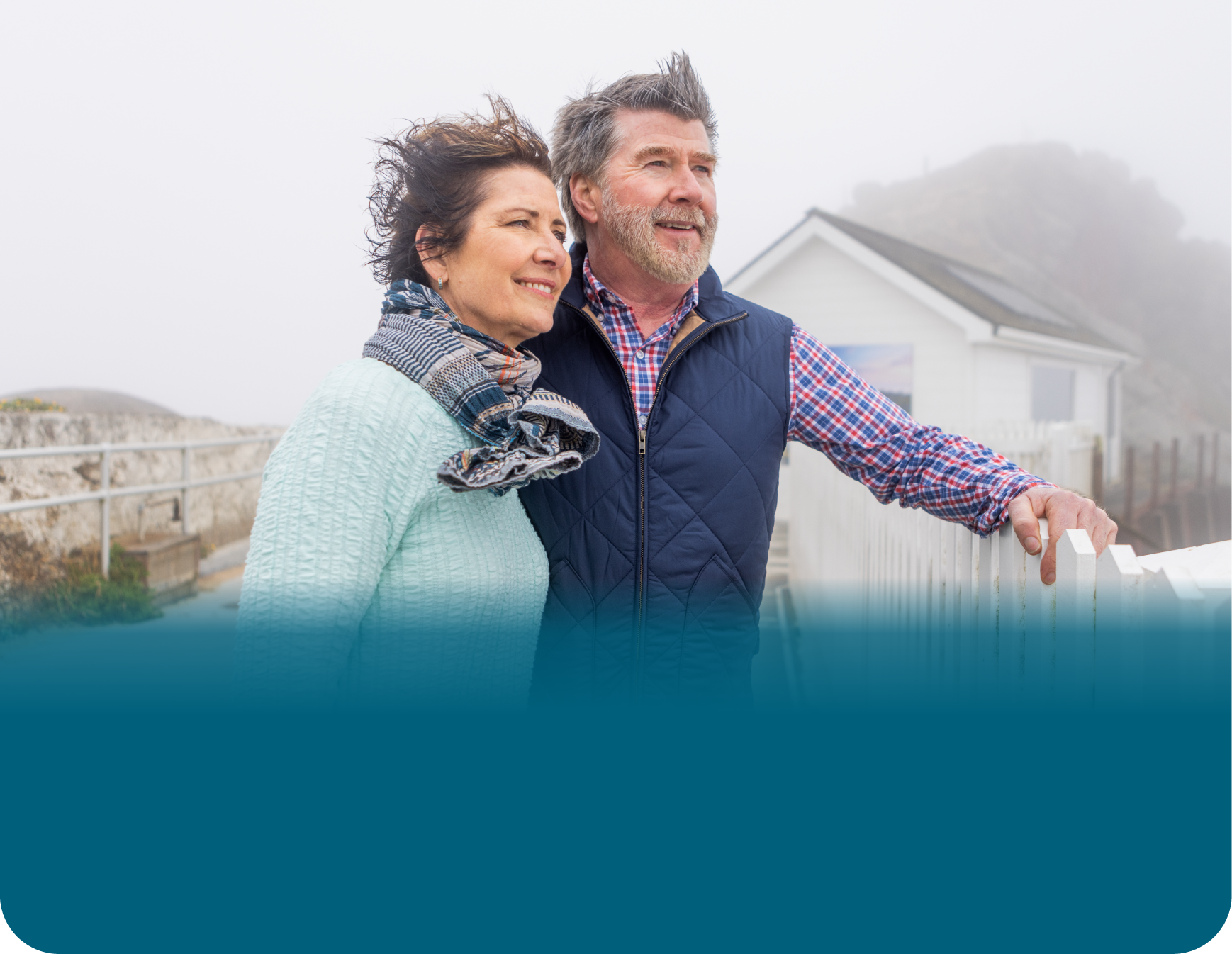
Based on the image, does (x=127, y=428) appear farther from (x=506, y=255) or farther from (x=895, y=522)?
(x=506, y=255)

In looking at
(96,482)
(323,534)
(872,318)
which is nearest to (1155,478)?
(872,318)

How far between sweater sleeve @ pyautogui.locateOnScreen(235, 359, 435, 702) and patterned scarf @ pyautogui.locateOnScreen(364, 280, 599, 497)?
8cm

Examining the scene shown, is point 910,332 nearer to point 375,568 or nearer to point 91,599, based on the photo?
point 91,599

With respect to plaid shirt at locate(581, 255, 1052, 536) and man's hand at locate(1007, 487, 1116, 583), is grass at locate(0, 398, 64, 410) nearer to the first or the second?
plaid shirt at locate(581, 255, 1052, 536)

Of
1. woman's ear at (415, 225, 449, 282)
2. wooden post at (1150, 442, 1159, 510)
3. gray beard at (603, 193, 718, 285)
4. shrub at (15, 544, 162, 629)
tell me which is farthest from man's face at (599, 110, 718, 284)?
wooden post at (1150, 442, 1159, 510)

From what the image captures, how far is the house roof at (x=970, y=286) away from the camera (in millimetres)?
13258

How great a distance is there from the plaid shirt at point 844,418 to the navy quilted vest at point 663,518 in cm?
7

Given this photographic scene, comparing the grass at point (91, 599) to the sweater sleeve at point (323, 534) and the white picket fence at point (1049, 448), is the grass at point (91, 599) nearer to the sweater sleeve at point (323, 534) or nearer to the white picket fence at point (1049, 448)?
the sweater sleeve at point (323, 534)

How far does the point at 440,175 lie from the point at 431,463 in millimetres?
564

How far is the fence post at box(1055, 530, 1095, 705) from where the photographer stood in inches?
52.7

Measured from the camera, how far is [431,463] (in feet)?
4.63

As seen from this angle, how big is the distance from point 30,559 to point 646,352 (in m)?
7.33

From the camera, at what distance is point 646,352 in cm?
212

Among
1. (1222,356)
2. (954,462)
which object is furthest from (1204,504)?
(1222,356)
